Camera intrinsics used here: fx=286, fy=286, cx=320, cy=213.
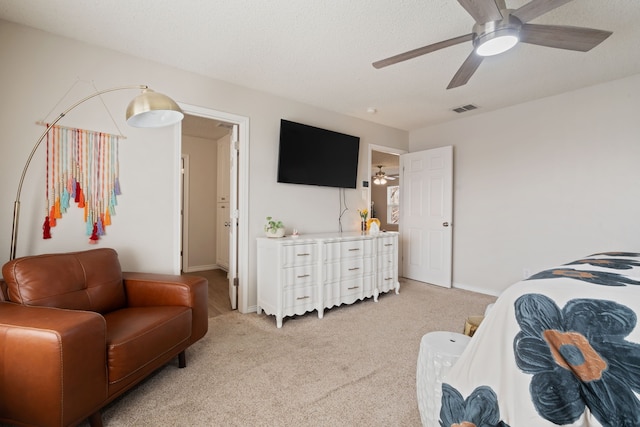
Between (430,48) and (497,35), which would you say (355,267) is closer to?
(430,48)

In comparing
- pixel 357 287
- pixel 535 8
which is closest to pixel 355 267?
pixel 357 287

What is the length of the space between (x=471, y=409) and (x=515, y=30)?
72.3 inches

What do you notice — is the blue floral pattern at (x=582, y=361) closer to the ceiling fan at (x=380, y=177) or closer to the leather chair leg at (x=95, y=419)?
the leather chair leg at (x=95, y=419)

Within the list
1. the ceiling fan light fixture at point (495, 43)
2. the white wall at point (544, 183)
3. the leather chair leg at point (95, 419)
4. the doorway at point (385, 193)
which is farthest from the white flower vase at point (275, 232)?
the doorway at point (385, 193)

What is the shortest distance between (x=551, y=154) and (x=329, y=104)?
Result: 2.62 m

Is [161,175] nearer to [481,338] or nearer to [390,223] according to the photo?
[481,338]

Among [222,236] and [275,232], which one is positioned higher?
[275,232]

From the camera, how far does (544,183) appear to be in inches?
130

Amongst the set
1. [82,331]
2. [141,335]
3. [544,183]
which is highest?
[544,183]

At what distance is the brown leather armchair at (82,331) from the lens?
1.17 meters

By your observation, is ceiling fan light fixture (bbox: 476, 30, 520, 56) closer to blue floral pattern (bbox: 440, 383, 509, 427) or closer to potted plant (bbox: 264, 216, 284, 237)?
blue floral pattern (bbox: 440, 383, 509, 427)

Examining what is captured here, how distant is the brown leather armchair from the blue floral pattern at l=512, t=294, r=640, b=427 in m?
1.76

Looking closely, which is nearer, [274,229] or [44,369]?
[44,369]

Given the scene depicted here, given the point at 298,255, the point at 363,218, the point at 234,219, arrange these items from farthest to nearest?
the point at 363,218 < the point at 234,219 < the point at 298,255
